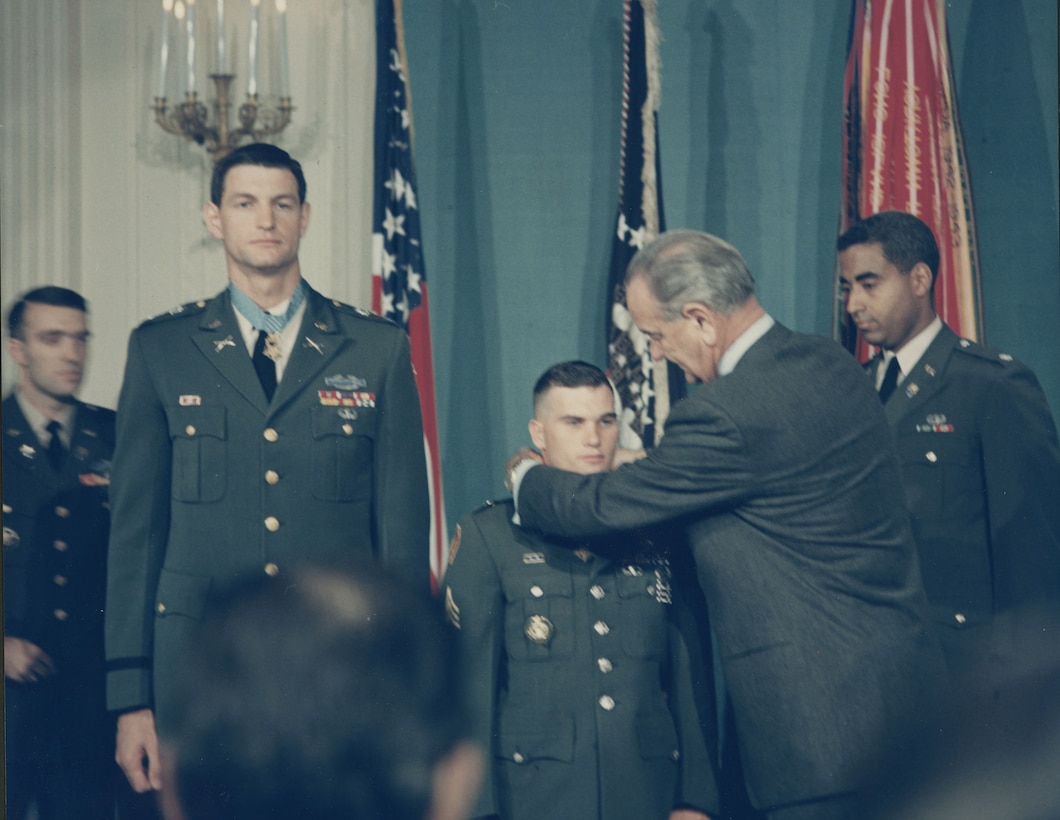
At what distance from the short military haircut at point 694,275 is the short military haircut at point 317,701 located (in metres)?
0.93

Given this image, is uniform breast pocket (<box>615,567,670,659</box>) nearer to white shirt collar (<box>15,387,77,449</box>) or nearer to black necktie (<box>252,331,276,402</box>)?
black necktie (<box>252,331,276,402</box>)

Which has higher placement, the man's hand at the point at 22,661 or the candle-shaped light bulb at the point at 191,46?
the candle-shaped light bulb at the point at 191,46

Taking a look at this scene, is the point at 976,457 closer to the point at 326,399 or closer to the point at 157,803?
the point at 326,399

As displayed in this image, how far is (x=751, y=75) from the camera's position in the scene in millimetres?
3074

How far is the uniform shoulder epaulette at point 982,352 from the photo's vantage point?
9.65 feet

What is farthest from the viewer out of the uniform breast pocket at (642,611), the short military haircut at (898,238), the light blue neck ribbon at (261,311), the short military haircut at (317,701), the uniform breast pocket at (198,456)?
the short military haircut at (898,238)

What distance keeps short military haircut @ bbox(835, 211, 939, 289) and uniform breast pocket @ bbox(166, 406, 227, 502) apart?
64.2 inches

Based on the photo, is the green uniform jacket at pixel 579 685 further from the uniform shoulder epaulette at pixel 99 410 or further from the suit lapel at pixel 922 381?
the uniform shoulder epaulette at pixel 99 410

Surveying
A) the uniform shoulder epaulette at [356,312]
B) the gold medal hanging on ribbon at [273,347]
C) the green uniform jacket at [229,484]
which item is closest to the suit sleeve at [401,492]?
the green uniform jacket at [229,484]

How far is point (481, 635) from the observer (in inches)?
106

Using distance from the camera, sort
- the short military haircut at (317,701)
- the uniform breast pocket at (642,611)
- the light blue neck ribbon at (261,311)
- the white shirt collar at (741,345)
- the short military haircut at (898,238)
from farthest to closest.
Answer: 1. the short military haircut at (898,238)
2. the light blue neck ribbon at (261,311)
3. the uniform breast pocket at (642,611)
4. the white shirt collar at (741,345)
5. the short military haircut at (317,701)

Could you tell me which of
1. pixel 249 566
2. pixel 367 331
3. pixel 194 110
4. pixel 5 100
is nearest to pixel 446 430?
pixel 367 331

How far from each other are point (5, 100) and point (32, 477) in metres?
0.99

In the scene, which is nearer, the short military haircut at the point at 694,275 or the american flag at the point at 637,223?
the short military haircut at the point at 694,275
